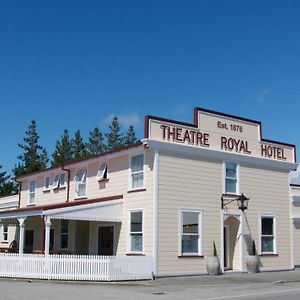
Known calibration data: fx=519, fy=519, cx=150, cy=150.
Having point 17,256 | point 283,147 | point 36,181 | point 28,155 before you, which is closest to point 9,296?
point 17,256

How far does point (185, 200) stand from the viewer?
76.6 feet

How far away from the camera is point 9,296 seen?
610 inches

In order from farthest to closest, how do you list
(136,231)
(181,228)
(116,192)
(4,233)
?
(4,233), (116,192), (136,231), (181,228)

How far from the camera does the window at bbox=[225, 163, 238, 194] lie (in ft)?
82.8

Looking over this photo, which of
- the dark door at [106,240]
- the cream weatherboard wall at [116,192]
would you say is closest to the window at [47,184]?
the cream weatherboard wall at [116,192]

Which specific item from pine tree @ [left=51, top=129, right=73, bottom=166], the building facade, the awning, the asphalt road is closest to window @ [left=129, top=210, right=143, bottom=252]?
the building facade

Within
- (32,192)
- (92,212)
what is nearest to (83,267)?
(92,212)

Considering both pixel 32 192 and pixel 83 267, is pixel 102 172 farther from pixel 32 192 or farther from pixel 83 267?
pixel 32 192

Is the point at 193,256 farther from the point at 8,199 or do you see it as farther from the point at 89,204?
the point at 8,199

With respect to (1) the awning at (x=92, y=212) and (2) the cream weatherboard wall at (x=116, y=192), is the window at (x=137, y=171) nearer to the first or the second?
(2) the cream weatherboard wall at (x=116, y=192)

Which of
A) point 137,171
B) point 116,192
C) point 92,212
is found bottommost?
point 92,212

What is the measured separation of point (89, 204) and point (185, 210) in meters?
4.38

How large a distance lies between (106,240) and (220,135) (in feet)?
25.6

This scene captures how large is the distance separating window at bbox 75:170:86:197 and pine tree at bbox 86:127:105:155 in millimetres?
43743
